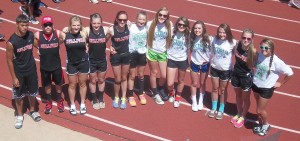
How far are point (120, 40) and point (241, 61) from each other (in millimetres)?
2194

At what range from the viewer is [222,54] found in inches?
271

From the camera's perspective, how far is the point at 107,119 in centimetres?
742

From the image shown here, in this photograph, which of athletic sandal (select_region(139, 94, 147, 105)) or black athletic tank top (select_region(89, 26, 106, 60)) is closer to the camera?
black athletic tank top (select_region(89, 26, 106, 60))

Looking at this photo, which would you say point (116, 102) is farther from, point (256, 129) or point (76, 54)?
point (256, 129)

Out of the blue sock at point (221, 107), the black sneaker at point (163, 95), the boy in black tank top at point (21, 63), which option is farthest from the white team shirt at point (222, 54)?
the boy in black tank top at point (21, 63)

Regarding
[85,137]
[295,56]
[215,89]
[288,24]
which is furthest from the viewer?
[288,24]

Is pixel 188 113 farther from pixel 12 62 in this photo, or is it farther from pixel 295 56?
pixel 295 56

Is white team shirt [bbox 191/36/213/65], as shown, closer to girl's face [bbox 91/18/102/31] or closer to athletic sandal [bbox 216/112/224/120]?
athletic sandal [bbox 216/112/224/120]

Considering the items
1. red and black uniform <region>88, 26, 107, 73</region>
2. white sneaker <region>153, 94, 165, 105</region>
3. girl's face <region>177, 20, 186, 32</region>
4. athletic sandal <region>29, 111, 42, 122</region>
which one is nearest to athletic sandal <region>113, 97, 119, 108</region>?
white sneaker <region>153, 94, 165, 105</region>

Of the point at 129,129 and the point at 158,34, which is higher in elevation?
the point at 158,34

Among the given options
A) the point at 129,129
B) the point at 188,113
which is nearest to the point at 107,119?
the point at 129,129

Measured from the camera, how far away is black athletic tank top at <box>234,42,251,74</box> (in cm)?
660

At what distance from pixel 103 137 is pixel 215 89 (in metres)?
2.34

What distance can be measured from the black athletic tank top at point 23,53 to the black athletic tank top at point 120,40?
145 cm
